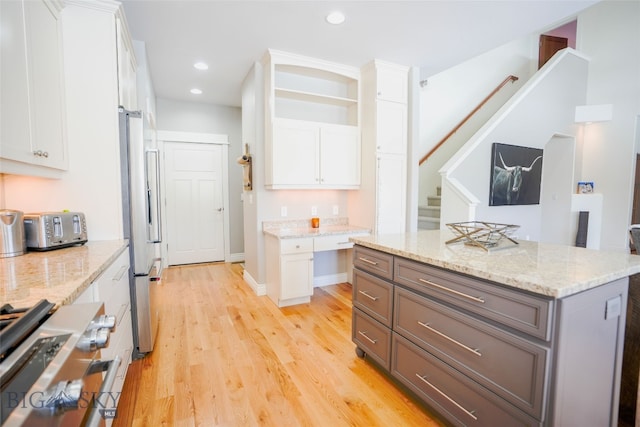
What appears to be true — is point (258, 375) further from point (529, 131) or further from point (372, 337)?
point (529, 131)

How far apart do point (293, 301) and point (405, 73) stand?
3137mm

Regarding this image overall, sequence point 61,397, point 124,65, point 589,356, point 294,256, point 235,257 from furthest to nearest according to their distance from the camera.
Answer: point 235,257, point 294,256, point 124,65, point 589,356, point 61,397

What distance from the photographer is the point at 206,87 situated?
14.2ft

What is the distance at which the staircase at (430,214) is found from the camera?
513cm

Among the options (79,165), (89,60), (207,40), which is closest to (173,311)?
(79,165)

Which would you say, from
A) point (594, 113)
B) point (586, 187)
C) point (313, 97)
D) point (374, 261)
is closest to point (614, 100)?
point (594, 113)

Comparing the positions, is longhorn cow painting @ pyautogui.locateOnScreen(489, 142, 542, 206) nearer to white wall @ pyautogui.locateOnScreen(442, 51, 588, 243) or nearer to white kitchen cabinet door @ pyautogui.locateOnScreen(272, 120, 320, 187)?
white wall @ pyautogui.locateOnScreen(442, 51, 588, 243)

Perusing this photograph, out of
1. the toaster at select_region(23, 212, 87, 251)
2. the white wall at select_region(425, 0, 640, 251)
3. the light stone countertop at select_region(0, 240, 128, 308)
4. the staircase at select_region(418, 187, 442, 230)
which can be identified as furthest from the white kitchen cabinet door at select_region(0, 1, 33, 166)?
the white wall at select_region(425, 0, 640, 251)

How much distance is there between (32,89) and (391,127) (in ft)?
10.7

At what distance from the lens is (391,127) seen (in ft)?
12.2

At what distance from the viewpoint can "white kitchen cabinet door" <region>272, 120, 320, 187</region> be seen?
340 cm

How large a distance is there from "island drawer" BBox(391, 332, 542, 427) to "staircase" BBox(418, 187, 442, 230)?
3590mm

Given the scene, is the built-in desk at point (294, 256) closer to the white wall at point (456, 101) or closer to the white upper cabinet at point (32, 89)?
the white upper cabinet at point (32, 89)

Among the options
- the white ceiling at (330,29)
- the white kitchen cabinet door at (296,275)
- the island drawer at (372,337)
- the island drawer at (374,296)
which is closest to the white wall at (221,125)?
the white ceiling at (330,29)
